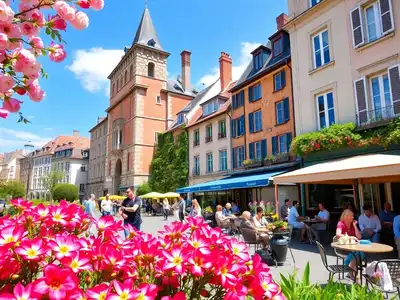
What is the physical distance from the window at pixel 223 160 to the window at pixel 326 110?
11.4m

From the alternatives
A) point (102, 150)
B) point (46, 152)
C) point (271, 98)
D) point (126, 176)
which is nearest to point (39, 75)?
point (271, 98)

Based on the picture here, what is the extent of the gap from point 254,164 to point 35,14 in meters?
19.4

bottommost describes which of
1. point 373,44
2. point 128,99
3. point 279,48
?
point 373,44

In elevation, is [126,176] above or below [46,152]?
below

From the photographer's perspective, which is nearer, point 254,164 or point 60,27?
point 60,27

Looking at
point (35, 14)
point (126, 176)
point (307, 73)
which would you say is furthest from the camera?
point (126, 176)

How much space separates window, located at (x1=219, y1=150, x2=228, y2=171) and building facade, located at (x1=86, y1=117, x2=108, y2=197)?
25557 mm

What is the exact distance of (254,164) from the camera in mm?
20656

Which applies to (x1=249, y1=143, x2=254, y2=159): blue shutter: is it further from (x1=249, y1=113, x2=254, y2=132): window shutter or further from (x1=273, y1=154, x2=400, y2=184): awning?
(x1=273, y1=154, x2=400, y2=184): awning

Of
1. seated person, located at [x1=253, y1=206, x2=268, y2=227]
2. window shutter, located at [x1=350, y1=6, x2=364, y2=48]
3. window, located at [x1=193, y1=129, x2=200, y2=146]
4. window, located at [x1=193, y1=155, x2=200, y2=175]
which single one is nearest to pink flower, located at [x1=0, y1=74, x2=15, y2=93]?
seated person, located at [x1=253, y1=206, x2=268, y2=227]

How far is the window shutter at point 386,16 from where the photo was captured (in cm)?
1158

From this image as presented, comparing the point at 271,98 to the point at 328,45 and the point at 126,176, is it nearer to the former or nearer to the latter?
the point at 328,45

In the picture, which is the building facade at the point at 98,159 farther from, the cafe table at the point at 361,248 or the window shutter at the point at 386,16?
the cafe table at the point at 361,248

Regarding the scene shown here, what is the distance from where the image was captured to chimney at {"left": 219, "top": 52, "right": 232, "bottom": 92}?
30.3m
